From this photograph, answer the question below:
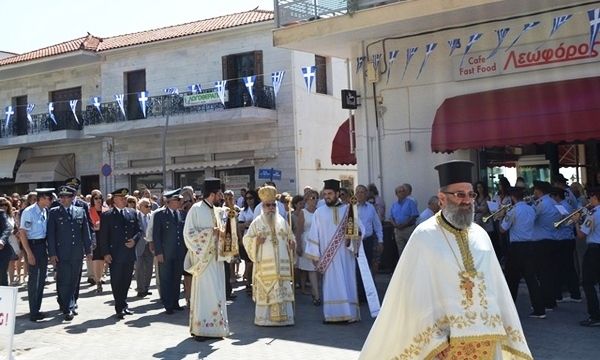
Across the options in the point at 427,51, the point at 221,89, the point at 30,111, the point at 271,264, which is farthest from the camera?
the point at 30,111

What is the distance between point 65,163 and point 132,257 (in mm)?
20670

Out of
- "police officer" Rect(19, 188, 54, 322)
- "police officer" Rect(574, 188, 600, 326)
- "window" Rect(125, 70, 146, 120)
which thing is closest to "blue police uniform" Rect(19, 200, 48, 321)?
"police officer" Rect(19, 188, 54, 322)

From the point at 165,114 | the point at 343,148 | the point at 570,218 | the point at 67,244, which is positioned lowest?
the point at 67,244

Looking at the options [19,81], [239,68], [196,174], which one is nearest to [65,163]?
[19,81]

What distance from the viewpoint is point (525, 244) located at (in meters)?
9.28

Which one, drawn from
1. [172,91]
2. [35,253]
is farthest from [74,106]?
[35,253]

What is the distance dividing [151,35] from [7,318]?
23028mm

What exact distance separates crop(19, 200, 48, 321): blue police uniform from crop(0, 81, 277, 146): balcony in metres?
13.3

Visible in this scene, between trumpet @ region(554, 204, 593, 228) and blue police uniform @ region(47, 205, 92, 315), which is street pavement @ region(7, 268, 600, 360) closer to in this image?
blue police uniform @ region(47, 205, 92, 315)

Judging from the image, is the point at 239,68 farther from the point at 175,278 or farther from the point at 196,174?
the point at 175,278

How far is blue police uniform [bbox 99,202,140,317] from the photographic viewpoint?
10531 mm

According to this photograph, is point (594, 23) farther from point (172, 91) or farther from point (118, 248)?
point (172, 91)

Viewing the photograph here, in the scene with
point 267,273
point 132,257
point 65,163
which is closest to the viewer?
point 267,273

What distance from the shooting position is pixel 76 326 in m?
9.95
